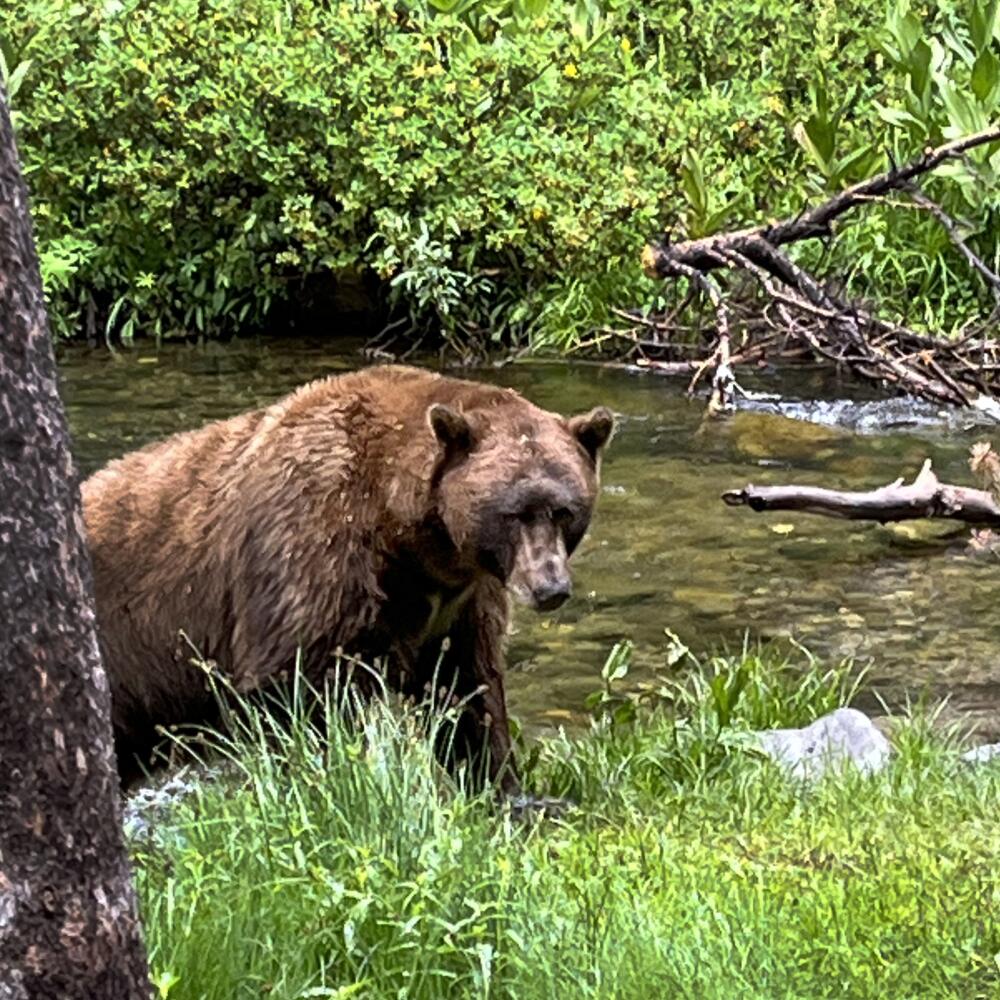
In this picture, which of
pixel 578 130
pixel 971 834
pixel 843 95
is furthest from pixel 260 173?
pixel 971 834

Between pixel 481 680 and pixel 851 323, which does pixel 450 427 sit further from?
pixel 851 323

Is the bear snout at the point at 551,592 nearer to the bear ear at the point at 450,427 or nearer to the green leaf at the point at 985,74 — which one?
the bear ear at the point at 450,427

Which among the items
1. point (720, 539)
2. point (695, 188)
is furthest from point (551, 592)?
point (695, 188)

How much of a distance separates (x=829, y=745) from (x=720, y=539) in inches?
146

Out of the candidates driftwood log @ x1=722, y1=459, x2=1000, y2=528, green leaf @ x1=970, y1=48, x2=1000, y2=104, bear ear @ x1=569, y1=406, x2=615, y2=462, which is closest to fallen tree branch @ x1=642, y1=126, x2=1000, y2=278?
green leaf @ x1=970, y1=48, x2=1000, y2=104

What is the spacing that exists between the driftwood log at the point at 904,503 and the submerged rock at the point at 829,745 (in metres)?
2.07

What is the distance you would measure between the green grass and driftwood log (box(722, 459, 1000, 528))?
300cm

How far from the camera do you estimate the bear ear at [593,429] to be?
5.81 meters

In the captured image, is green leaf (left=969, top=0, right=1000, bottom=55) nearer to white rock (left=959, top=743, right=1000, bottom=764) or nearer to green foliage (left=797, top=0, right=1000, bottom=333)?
green foliage (left=797, top=0, right=1000, bottom=333)

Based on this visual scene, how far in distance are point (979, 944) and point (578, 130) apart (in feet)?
36.2

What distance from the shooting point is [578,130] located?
1432 centimetres

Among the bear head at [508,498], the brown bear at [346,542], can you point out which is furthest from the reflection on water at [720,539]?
the bear head at [508,498]

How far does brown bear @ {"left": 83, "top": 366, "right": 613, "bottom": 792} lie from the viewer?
18.2ft

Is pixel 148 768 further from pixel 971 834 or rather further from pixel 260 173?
pixel 260 173
